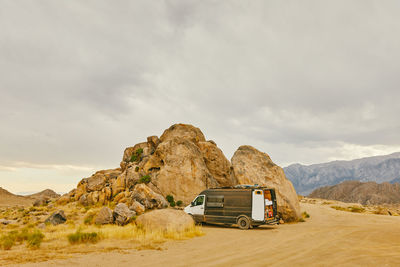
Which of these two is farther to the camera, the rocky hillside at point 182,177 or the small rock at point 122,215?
the rocky hillside at point 182,177

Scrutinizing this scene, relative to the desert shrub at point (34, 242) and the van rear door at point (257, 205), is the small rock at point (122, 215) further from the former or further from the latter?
the van rear door at point (257, 205)

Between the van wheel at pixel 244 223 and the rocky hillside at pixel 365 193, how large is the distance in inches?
5307

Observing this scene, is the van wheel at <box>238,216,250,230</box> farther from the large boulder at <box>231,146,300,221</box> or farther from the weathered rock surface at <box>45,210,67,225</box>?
the weathered rock surface at <box>45,210,67,225</box>

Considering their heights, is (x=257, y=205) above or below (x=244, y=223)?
above

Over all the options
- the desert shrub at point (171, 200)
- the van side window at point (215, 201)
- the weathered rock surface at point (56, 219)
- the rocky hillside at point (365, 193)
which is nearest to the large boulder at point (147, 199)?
the desert shrub at point (171, 200)

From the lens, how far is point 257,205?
1625cm

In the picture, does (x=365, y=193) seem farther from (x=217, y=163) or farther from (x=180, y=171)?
(x=180, y=171)

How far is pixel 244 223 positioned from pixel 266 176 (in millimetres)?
8566

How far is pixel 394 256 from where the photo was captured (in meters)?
8.05

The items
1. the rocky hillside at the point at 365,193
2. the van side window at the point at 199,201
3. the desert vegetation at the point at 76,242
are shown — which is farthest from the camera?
the rocky hillside at the point at 365,193

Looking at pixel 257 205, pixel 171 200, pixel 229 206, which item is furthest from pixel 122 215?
pixel 257 205

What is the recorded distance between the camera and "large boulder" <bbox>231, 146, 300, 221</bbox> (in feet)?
71.8

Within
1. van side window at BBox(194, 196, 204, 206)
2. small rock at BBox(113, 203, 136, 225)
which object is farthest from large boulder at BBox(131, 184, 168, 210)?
van side window at BBox(194, 196, 204, 206)

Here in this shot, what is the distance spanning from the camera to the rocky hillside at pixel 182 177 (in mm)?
23086
